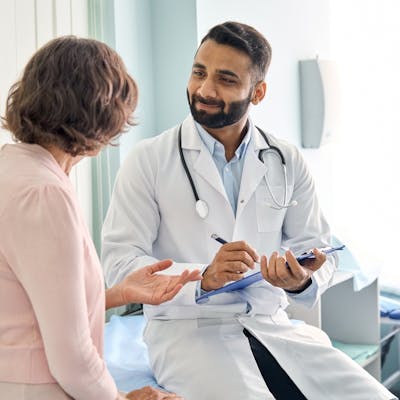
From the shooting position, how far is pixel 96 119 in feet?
3.99

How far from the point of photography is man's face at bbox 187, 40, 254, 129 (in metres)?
1.96

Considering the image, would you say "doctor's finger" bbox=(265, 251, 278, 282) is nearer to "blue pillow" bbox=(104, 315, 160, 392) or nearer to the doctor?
the doctor

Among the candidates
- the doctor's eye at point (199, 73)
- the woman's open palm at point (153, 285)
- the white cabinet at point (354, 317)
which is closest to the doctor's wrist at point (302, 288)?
the woman's open palm at point (153, 285)

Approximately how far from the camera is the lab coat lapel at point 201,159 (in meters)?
1.94

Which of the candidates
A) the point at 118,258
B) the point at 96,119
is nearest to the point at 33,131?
the point at 96,119

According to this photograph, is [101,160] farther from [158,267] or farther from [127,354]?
[158,267]

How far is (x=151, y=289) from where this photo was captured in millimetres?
1492

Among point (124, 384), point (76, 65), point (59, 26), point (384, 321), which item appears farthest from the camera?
point (384, 321)

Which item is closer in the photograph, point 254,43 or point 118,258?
point 118,258

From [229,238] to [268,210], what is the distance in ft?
0.46

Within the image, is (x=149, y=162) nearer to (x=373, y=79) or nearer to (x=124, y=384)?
(x=124, y=384)

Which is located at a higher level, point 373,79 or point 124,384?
point 373,79

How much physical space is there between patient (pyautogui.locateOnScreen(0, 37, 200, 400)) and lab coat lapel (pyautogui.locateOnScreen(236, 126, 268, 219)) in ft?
2.39

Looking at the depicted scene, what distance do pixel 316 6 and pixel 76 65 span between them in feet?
8.10
